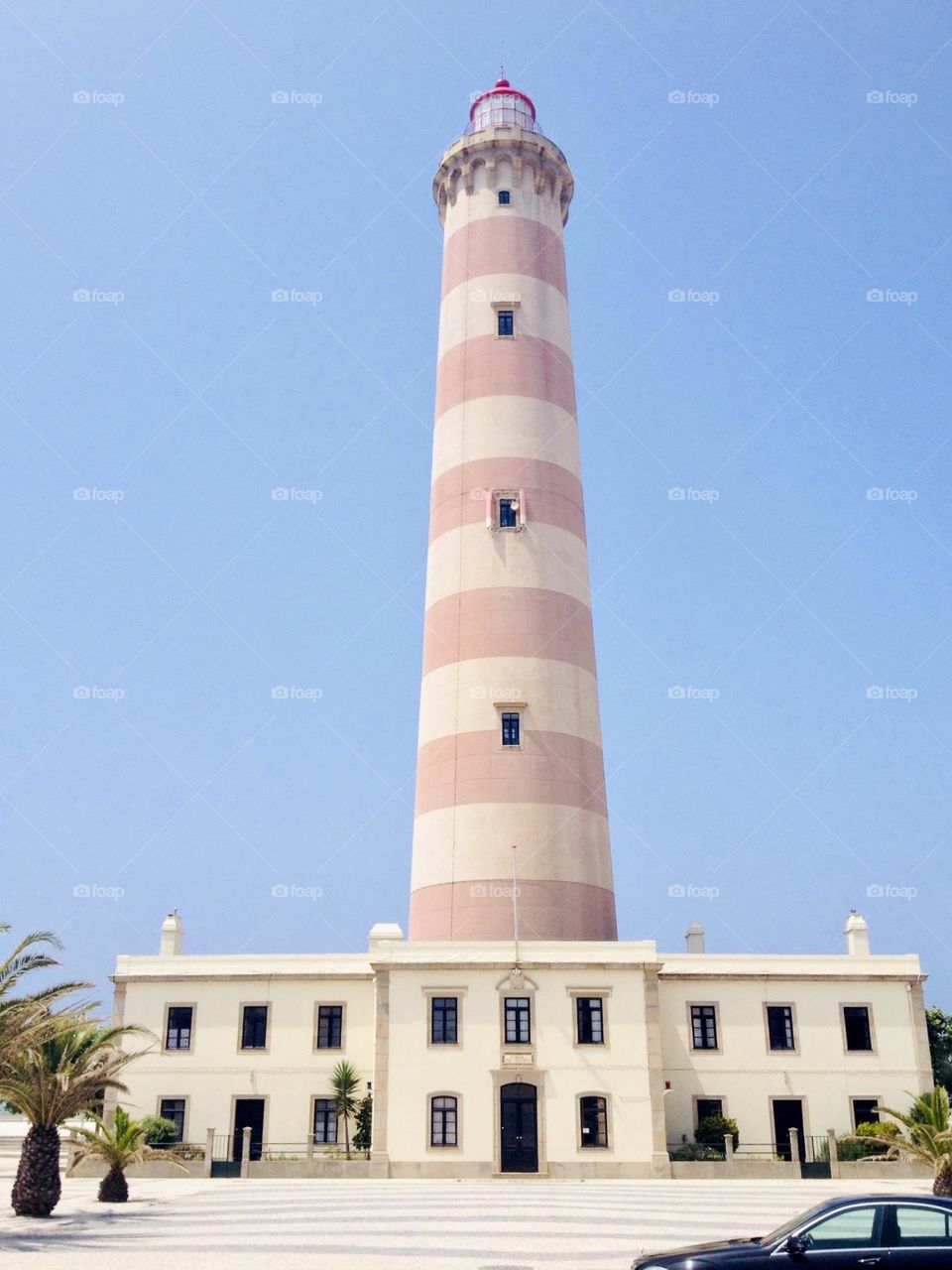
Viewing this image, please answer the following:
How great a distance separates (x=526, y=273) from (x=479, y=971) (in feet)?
68.2

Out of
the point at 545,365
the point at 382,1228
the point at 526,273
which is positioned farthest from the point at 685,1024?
the point at 526,273

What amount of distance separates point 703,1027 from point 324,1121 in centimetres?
1031

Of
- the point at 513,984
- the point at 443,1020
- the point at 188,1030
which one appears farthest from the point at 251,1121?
the point at 513,984

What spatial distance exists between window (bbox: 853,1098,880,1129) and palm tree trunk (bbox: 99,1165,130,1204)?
18.8 metres

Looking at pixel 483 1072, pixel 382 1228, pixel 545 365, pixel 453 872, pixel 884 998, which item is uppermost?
pixel 545 365

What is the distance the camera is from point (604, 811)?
33.9m

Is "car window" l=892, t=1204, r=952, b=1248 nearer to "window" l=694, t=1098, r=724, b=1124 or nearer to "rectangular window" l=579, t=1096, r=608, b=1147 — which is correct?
"rectangular window" l=579, t=1096, r=608, b=1147

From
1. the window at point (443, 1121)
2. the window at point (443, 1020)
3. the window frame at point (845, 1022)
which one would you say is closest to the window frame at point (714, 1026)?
the window frame at point (845, 1022)

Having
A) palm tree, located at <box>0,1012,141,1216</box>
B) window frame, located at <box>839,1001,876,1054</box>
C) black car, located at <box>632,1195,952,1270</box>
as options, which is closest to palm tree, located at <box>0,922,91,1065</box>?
palm tree, located at <box>0,1012,141,1216</box>

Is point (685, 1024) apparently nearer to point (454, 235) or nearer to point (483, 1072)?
point (483, 1072)

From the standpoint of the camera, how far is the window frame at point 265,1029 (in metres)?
32.7

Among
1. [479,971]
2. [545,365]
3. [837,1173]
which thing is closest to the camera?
[837,1173]

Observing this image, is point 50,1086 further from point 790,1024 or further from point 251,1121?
point 790,1024

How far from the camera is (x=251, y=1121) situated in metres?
32.1
